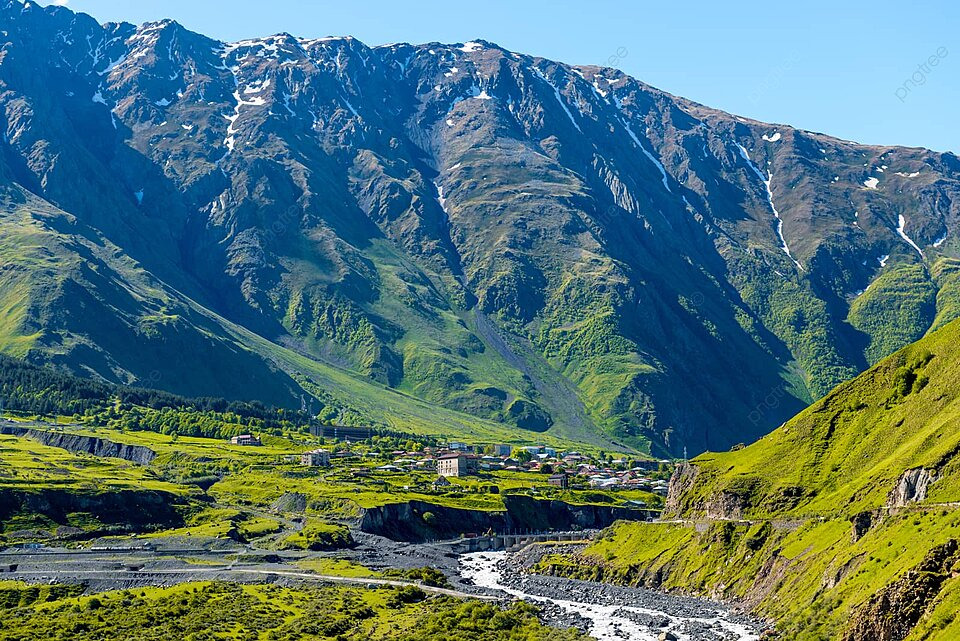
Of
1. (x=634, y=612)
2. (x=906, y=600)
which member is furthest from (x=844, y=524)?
(x=906, y=600)

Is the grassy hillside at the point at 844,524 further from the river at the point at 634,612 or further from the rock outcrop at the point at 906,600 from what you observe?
the river at the point at 634,612

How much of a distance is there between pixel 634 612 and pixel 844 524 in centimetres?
2895

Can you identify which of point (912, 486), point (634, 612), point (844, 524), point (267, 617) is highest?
point (912, 486)

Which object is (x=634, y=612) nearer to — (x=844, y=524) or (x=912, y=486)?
(x=844, y=524)

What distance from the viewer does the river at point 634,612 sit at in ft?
434

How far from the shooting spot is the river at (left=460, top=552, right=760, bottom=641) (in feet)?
434

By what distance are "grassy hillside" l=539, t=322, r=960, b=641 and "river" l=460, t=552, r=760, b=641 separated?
487cm

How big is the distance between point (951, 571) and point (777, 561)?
184 feet

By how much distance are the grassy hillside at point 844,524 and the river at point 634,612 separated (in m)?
4.87

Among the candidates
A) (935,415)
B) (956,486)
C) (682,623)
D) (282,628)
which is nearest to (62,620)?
(282,628)

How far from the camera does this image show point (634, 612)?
14962 cm

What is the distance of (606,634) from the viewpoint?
132625mm

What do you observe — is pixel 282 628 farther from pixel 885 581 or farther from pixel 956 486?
pixel 956 486

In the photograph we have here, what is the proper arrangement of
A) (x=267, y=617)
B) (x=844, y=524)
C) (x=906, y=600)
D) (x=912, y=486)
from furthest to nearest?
(x=844, y=524) < (x=267, y=617) < (x=912, y=486) < (x=906, y=600)
